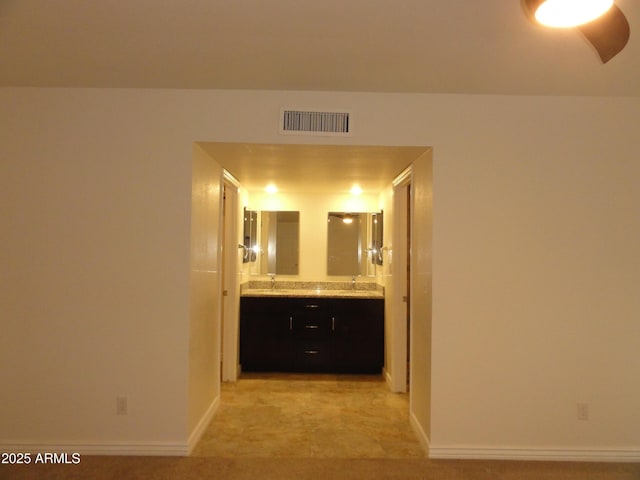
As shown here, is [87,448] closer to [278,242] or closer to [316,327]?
[316,327]

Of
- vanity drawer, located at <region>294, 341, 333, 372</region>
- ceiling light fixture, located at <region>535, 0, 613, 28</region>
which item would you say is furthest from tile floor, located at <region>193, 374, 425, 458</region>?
ceiling light fixture, located at <region>535, 0, 613, 28</region>

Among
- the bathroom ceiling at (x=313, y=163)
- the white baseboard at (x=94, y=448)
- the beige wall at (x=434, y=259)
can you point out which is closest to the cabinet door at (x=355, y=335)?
the bathroom ceiling at (x=313, y=163)

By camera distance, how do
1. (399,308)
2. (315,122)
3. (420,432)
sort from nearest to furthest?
(315,122) < (420,432) < (399,308)

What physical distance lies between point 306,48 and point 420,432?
261cm

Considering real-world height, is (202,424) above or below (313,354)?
below

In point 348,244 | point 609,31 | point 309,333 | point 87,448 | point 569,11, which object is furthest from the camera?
point 348,244

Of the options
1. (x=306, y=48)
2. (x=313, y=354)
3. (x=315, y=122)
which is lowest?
(x=313, y=354)

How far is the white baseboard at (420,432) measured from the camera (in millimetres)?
2692

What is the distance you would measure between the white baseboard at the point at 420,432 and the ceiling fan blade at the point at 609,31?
2.38m

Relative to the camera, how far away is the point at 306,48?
215cm

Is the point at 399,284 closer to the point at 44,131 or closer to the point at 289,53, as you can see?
the point at 289,53

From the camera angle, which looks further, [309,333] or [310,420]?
[309,333]

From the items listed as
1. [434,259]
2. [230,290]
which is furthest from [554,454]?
[230,290]

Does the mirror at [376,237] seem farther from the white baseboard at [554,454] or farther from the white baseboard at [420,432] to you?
the white baseboard at [554,454]
